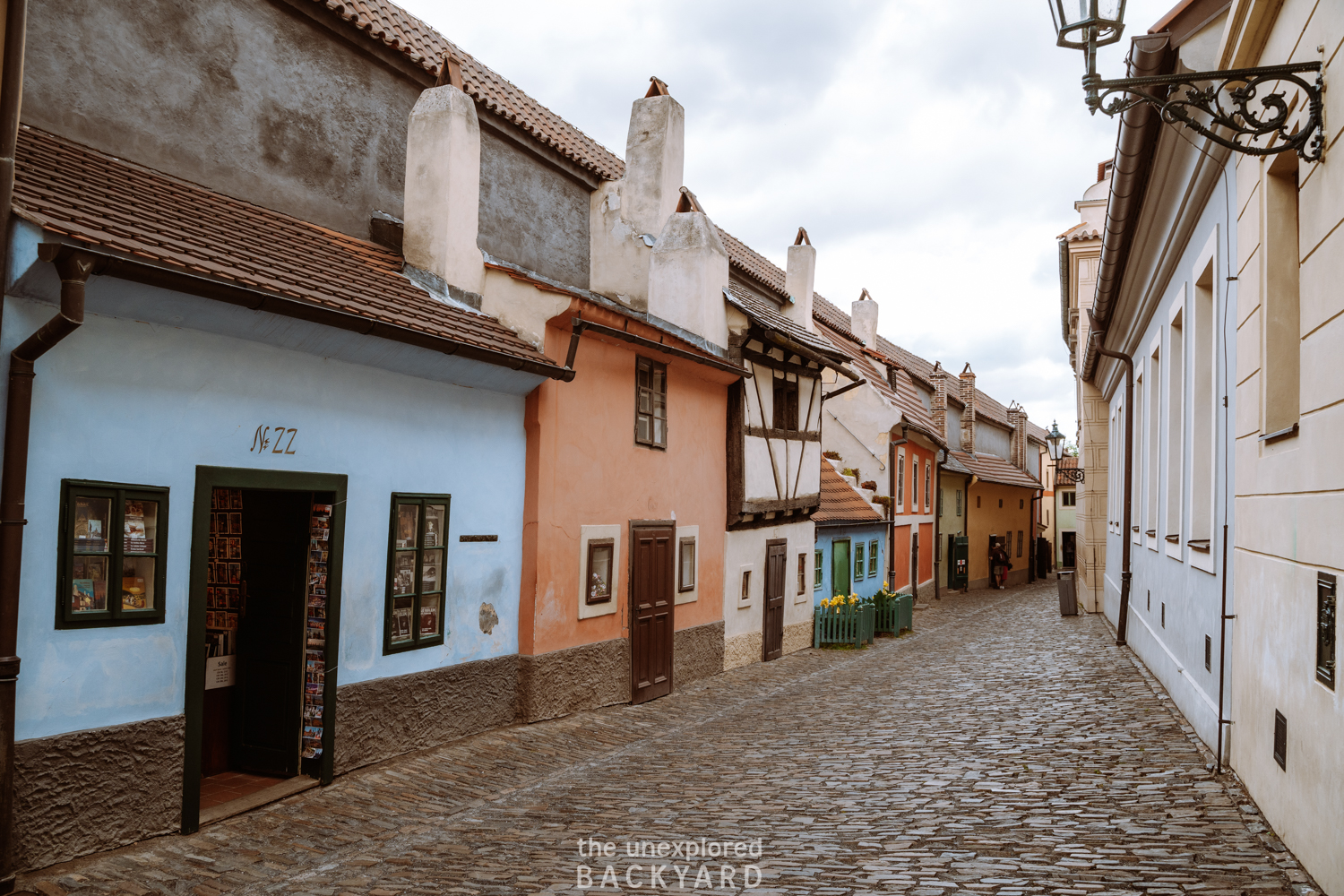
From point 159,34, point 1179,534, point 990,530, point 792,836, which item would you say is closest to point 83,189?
point 159,34

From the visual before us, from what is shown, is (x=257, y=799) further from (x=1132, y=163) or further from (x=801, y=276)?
(x=801, y=276)

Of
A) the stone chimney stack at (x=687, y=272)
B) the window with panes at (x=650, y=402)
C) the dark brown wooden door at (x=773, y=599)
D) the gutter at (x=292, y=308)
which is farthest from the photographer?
the dark brown wooden door at (x=773, y=599)

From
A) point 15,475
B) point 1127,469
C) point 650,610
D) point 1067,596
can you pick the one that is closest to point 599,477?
point 650,610

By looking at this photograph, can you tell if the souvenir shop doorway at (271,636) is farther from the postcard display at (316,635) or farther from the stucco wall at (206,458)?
the stucco wall at (206,458)

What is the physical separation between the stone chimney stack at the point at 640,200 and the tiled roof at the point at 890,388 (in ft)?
38.2

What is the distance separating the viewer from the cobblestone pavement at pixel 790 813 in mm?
5637

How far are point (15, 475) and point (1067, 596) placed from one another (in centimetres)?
2143

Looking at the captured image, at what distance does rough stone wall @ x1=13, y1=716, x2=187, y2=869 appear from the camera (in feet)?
18.6

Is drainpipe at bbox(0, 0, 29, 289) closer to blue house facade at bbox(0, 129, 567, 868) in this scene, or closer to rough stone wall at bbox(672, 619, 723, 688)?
blue house facade at bbox(0, 129, 567, 868)

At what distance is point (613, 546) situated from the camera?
1218 centimetres

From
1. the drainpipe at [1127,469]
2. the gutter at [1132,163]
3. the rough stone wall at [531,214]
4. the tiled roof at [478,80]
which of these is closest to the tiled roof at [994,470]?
the drainpipe at [1127,469]

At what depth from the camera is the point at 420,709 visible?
29.6 feet

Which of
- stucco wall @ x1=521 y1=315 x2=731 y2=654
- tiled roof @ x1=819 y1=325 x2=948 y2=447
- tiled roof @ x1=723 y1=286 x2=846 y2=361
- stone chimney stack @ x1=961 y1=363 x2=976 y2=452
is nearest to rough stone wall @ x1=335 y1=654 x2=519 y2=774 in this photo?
stucco wall @ x1=521 y1=315 x2=731 y2=654

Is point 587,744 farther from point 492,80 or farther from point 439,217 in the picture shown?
point 492,80
